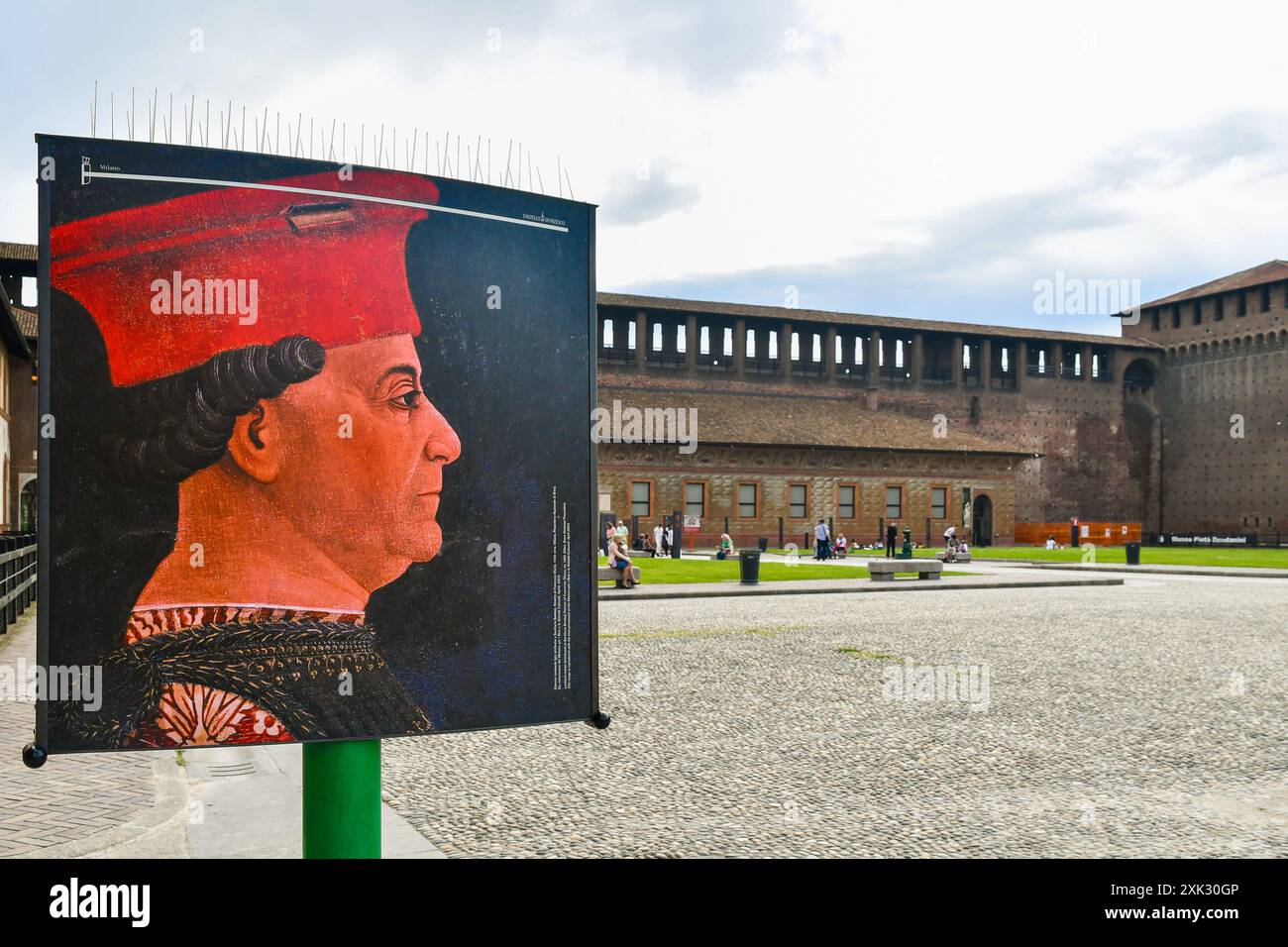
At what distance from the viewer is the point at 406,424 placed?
8.14 ft

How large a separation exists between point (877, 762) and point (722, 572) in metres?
20.9

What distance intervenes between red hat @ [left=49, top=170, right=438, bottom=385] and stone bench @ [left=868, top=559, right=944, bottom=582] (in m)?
23.4

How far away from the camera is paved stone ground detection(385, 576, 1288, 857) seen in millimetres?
4738

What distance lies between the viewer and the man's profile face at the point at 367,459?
240cm

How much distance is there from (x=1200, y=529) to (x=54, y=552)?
70061mm

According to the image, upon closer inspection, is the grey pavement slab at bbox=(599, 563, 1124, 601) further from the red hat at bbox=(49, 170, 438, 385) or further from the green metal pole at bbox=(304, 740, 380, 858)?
the red hat at bbox=(49, 170, 438, 385)

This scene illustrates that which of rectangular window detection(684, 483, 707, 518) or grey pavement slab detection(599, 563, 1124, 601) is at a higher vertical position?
rectangular window detection(684, 483, 707, 518)

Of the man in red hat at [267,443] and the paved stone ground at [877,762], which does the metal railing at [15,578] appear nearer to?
the paved stone ground at [877,762]

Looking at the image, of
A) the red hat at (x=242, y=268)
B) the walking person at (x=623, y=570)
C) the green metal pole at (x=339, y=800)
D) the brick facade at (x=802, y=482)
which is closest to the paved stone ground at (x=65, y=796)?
the green metal pole at (x=339, y=800)

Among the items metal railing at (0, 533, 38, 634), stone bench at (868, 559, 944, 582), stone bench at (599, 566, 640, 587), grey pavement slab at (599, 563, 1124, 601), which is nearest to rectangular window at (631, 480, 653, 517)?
stone bench at (599, 566, 640, 587)

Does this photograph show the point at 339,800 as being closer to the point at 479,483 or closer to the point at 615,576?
the point at 479,483

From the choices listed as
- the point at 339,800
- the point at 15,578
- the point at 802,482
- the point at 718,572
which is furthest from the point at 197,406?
the point at 802,482

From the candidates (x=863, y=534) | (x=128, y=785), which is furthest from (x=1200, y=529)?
(x=128, y=785)

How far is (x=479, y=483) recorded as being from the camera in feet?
8.34
